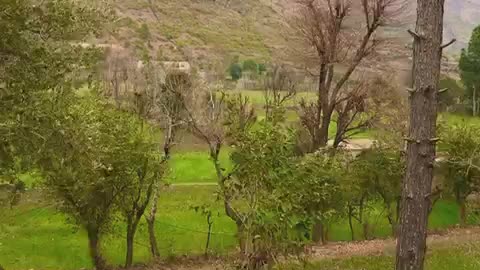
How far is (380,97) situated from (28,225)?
18.4m

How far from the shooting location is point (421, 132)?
21.8ft

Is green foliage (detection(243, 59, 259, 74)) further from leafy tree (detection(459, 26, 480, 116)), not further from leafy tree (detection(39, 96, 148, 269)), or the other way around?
leafy tree (detection(39, 96, 148, 269))

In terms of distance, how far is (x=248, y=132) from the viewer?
1007cm

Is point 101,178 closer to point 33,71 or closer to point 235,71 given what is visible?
point 33,71

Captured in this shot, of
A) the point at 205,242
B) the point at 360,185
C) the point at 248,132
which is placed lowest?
the point at 205,242

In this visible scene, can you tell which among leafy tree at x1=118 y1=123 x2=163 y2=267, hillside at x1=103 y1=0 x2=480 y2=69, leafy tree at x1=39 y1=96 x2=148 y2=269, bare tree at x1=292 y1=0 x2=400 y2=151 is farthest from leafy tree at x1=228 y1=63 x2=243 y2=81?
leafy tree at x1=39 y1=96 x2=148 y2=269

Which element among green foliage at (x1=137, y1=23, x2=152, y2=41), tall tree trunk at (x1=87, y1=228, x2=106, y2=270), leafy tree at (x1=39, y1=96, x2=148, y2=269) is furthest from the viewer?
green foliage at (x1=137, y1=23, x2=152, y2=41)

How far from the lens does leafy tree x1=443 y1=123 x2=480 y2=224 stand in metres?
29.1

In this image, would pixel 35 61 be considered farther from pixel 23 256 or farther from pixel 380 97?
pixel 380 97

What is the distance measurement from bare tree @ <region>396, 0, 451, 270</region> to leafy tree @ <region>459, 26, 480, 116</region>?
7526 centimetres

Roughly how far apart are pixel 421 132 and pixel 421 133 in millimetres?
11

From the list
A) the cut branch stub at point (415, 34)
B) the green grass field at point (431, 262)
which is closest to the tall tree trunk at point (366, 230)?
the green grass field at point (431, 262)

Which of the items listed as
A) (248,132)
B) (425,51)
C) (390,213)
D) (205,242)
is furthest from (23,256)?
(425,51)

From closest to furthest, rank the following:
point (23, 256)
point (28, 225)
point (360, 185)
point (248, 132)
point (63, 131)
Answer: point (248, 132)
point (63, 131)
point (23, 256)
point (360, 185)
point (28, 225)
